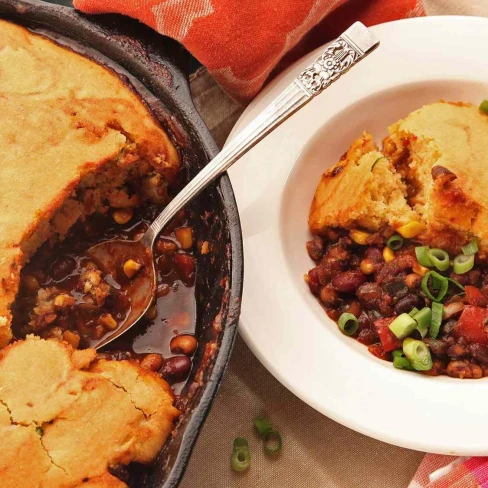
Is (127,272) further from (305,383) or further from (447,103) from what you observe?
(447,103)

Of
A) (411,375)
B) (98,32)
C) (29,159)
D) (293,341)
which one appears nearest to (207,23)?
(98,32)

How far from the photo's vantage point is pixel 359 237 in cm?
282

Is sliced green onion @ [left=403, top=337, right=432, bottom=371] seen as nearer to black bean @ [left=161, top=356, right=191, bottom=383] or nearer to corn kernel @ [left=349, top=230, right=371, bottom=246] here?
corn kernel @ [left=349, top=230, right=371, bottom=246]

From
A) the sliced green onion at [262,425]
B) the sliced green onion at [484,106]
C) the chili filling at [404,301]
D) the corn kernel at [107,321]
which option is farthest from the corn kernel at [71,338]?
the sliced green onion at [484,106]

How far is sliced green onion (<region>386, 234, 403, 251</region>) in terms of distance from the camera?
2.79 meters

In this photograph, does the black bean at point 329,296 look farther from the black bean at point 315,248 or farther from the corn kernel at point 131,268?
the corn kernel at point 131,268

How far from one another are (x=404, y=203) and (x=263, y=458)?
3.92 feet

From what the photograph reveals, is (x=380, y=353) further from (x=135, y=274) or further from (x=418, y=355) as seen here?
(x=135, y=274)

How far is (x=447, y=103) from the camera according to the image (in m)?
2.88

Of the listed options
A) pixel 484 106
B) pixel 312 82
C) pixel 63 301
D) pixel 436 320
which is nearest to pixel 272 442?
pixel 436 320

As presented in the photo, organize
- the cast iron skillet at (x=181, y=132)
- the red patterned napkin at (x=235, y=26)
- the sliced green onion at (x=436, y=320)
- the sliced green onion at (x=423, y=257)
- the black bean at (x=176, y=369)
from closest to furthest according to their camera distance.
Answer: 1. the cast iron skillet at (x=181, y=132)
2. the black bean at (x=176, y=369)
3. the red patterned napkin at (x=235, y=26)
4. the sliced green onion at (x=436, y=320)
5. the sliced green onion at (x=423, y=257)

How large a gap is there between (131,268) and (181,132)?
524mm

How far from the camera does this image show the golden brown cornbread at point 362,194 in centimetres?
275

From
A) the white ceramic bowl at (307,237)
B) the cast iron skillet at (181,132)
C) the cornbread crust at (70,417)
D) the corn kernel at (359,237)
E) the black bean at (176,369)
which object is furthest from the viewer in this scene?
the corn kernel at (359,237)
